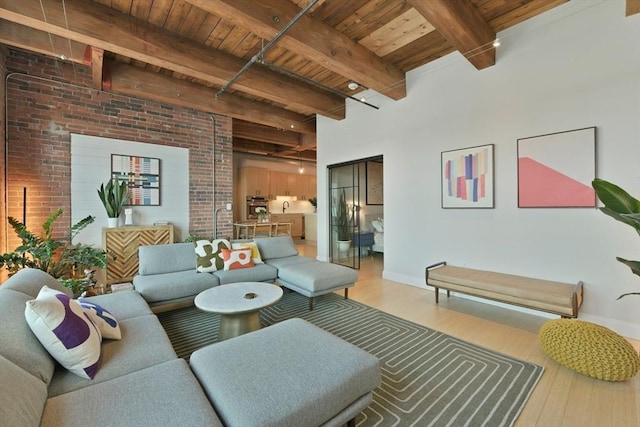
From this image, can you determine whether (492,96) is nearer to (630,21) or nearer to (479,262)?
(630,21)

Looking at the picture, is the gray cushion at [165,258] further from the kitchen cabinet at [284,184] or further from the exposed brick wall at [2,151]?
the kitchen cabinet at [284,184]

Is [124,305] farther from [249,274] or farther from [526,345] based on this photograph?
[526,345]

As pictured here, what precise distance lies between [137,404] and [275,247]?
3044 mm

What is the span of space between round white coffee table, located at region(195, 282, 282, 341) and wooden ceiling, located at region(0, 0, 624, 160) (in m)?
2.58

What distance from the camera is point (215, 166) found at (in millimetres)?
5363

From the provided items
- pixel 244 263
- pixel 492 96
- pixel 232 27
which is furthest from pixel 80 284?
pixel 492 96

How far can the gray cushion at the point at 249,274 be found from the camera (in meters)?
3.23

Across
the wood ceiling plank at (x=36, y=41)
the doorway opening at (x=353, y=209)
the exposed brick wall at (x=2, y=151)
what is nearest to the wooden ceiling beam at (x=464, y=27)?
the doorway opening at (x=353, y=209)

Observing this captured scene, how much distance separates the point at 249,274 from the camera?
11.1 ft

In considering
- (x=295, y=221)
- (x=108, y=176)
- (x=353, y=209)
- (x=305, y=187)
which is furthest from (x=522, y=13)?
(x=295, y=221)

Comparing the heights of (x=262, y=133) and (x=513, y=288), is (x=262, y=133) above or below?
above

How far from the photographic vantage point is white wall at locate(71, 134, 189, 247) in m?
4.04

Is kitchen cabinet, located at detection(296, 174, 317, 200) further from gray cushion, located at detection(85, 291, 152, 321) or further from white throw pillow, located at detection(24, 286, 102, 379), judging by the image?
white throw pillow, located at detection(24, 286, 102, 379)

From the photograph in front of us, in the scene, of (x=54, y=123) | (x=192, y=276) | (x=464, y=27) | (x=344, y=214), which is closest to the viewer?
(x=464, y=27)
